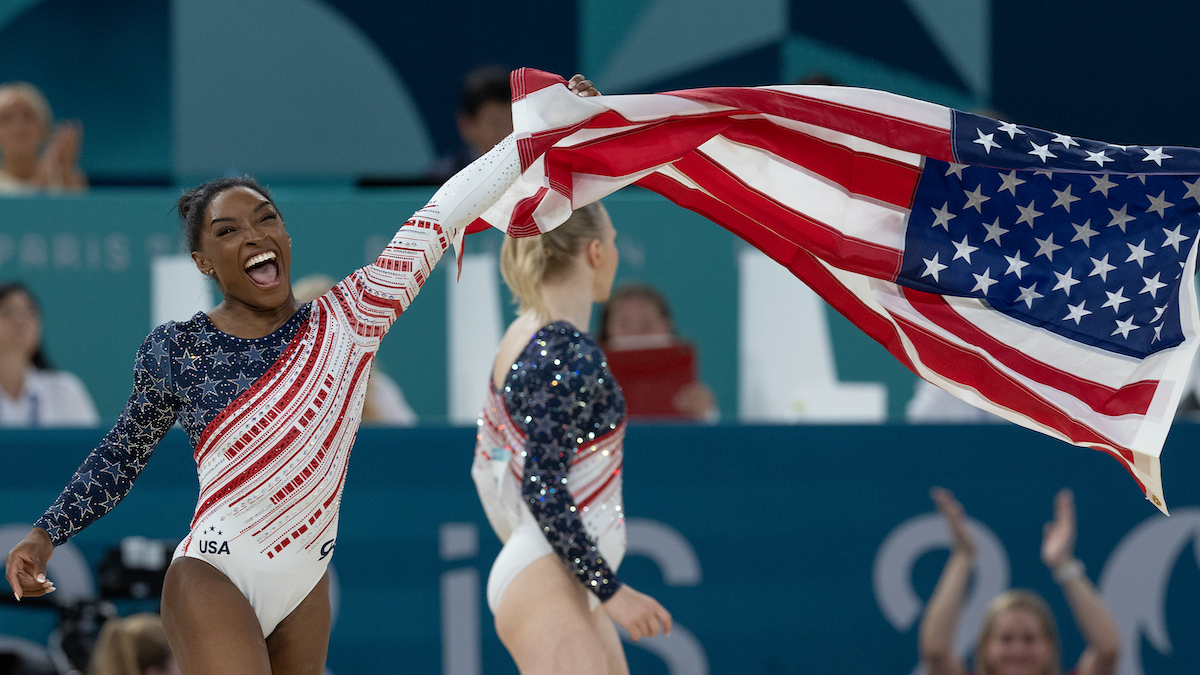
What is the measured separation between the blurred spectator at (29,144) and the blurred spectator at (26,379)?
87 cm

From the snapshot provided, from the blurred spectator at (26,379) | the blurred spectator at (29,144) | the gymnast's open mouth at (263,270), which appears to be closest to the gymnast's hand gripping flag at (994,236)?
the gymnast's open mouth at (263,270)

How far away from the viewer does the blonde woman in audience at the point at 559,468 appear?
145 inches

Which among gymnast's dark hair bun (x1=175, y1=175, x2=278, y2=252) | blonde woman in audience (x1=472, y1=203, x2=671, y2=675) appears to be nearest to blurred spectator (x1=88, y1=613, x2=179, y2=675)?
blonde woman in audience (x1=472, y1=203, x2=671, y2=675)

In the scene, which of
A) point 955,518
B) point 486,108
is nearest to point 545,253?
point 955,518

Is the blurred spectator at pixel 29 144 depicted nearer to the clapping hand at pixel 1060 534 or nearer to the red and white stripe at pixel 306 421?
the red and white stripe at pixel 306 421

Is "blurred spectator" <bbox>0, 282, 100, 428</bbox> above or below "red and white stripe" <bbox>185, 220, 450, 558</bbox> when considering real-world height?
below

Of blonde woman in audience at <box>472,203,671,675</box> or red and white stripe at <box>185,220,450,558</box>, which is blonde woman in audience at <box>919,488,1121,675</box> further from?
red and white stripe at <box>185,220,450,558</box>

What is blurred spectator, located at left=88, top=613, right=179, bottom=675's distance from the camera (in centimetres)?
505

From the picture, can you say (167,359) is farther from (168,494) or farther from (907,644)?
(907,644)

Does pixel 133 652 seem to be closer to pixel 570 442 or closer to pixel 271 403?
pixel 570 442

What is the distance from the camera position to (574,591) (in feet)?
12.6

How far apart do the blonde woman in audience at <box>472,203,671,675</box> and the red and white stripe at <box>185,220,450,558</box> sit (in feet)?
2.35

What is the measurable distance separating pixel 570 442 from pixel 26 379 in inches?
133

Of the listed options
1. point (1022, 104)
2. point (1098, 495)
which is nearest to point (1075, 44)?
point (1022, 104)
